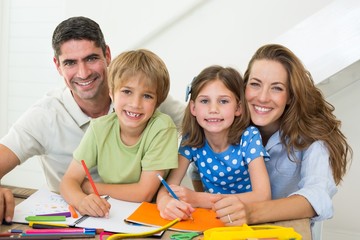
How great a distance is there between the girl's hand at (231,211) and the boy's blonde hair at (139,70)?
386 mm

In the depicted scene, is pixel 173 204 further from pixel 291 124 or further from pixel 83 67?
pixel 83 67

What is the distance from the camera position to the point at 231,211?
0.92 meters

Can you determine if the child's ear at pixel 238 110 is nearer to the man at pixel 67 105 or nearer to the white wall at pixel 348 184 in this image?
the man at pixel 67 105

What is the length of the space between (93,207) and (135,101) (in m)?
0.31

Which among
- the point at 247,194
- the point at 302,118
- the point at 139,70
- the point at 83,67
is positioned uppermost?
the point at 83,67

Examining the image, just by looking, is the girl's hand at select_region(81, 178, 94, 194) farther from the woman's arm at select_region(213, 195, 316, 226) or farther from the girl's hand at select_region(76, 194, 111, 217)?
the woman's arm at select_region(213, 195, 316, 226)

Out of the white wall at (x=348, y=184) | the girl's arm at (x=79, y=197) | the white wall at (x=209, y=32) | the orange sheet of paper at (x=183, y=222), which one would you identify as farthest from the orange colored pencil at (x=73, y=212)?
the white wall at (x=348, y=184)

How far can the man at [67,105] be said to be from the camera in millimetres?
1355

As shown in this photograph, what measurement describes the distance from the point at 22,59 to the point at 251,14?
1682 mm

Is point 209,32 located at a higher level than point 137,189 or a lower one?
higher

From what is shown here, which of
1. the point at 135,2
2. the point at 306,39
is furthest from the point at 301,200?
the point at 135,2

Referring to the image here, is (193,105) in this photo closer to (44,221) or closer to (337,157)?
(337,157)

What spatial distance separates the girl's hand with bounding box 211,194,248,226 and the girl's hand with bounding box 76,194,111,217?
0.81 ft

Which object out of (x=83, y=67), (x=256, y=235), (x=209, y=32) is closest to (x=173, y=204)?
(x=256, y=235)
